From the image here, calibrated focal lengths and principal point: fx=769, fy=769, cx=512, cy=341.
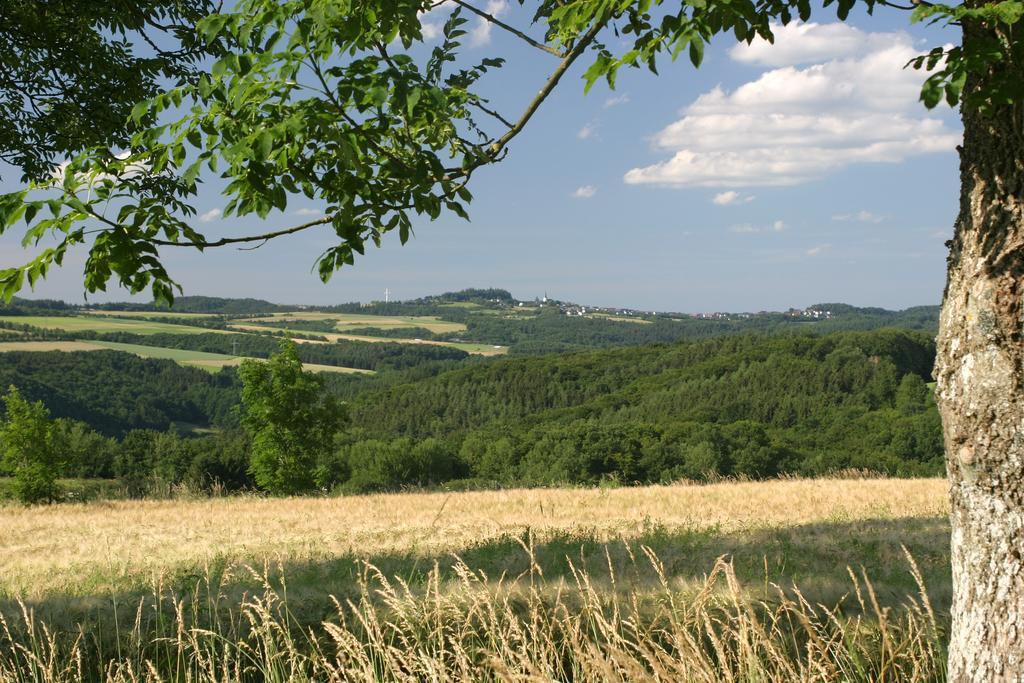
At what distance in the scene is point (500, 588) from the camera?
5.72m

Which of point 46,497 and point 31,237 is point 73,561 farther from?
point 46,497

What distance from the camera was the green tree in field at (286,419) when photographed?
39.3 meters

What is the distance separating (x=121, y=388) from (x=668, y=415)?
98.6m

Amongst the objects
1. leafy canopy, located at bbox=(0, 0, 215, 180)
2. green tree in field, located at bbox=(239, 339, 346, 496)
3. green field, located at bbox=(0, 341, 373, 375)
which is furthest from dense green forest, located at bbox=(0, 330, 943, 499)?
leafy canopy, located at bbox=(0, 0, 215, 180)

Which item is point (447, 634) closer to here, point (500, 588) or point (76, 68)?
point (500, 588)

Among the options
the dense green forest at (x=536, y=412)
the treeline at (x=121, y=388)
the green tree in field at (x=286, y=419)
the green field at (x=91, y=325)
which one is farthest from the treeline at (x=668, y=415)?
the green field at (x=91, y=325)

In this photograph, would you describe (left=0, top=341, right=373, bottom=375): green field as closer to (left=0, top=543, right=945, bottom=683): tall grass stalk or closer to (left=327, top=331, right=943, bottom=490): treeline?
(left=327, top=331, right=943, bottom=490): treeline

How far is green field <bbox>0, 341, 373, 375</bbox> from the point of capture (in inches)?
5723

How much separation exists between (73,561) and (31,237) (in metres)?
10.2

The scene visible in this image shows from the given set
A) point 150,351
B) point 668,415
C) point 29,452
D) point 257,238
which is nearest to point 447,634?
point 257,238

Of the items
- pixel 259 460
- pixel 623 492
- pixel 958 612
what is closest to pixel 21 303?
pixel 259 460

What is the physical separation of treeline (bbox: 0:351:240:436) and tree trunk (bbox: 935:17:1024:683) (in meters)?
139

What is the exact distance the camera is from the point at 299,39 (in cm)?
336

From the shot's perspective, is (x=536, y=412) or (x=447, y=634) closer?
(x=447, y=634)
